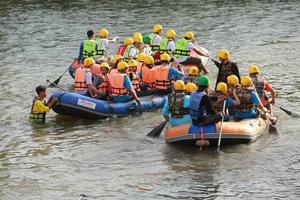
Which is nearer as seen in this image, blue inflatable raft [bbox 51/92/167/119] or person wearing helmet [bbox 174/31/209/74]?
blue inflatable raft [bbox 51/92/167/119]

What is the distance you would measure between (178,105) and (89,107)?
296 cm

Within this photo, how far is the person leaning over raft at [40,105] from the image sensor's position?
16.1m

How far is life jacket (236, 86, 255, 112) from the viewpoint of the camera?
14133mm

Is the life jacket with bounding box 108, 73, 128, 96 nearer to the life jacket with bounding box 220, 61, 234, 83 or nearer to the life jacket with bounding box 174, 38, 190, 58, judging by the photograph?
the life jacket with bounding box 220, 61, 234, 83

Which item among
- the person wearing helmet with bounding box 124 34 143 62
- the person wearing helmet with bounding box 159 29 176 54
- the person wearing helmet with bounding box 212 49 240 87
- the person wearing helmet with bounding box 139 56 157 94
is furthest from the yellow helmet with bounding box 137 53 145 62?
the person wearing helmet with bounding box 212 49 240 87

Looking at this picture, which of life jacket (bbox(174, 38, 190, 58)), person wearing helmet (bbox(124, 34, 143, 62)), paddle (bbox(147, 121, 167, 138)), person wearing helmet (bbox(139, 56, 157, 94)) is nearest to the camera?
paddle (bbox(147, 121, 167, 138))

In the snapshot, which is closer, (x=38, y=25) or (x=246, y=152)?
(x=246, y=152)

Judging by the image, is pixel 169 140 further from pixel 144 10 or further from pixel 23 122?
pixel 144 10

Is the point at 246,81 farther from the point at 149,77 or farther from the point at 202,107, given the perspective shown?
the point at 149,77

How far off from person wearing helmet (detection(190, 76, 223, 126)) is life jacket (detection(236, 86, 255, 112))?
0.92m

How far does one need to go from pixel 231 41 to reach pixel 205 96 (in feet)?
44.4

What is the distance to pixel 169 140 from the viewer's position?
1417 centimetres

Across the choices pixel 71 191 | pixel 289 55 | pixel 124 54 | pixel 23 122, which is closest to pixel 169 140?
pixel 71 191

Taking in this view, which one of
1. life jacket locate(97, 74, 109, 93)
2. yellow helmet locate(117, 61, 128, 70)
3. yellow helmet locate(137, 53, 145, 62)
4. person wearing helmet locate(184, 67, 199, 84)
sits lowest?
life jacket locate(97, 74, 109, 93)
